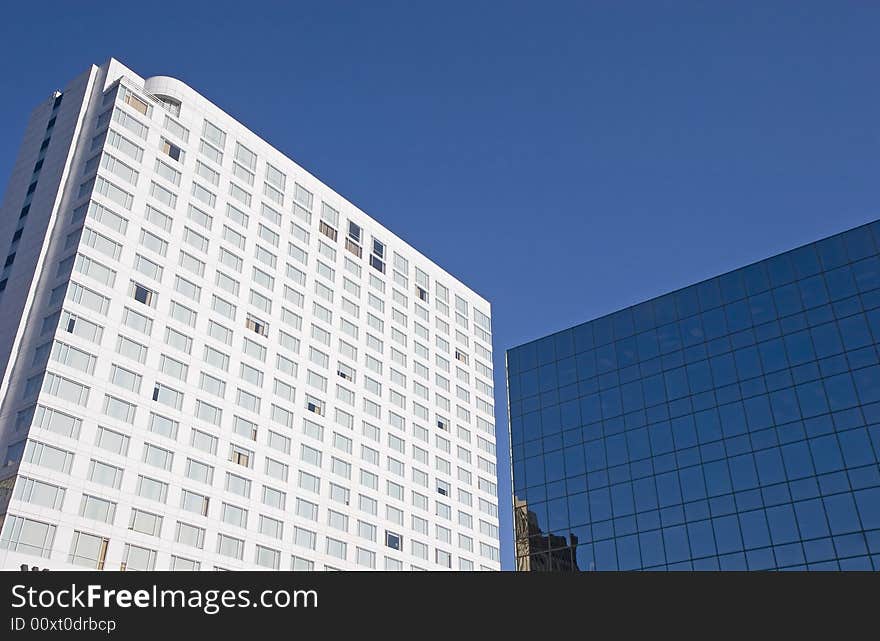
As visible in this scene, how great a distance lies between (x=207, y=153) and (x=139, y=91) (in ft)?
27.1

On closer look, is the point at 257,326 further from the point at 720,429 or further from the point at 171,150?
the point at 720,429

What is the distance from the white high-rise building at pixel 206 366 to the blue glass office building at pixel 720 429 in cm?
1713

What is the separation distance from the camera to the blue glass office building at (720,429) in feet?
191

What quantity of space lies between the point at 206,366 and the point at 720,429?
142 ft

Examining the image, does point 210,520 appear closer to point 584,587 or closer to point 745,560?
point 745,560

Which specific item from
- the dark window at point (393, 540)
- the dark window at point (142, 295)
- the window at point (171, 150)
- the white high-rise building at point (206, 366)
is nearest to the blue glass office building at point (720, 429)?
the dark window at point (393, 540)

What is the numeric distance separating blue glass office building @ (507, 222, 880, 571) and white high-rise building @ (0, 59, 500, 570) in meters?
17.1

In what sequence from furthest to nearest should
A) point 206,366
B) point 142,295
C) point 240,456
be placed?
point 206,366, point 240,456, point 142,295

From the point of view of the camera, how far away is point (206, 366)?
7138cm

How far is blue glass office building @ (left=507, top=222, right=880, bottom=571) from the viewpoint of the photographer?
58.1m

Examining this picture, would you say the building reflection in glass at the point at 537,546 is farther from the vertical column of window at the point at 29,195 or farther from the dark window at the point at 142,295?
the vertical column of window at the point at 29,195

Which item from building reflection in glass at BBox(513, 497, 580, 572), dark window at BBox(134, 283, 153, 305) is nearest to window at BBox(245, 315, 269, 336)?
dark window at BBox(134, 283, 153, 305)

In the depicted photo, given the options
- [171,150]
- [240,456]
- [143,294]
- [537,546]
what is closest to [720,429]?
[537,546]

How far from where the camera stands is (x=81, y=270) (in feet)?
214
